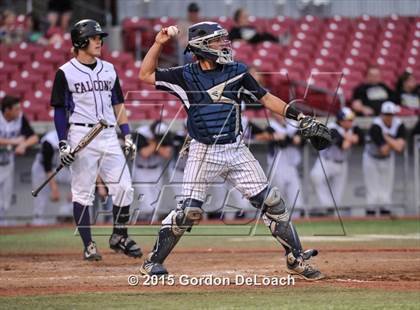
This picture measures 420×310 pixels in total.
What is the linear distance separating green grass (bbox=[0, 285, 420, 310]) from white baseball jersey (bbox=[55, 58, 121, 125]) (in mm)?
3073

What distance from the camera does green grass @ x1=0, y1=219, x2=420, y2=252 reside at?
12383 millimetres

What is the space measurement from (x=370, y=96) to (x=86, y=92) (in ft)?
30.4

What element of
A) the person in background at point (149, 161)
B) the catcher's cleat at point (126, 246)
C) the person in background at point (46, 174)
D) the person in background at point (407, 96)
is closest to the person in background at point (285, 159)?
the person in background at point (149, 161)

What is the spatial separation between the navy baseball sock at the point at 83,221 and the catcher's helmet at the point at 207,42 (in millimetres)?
2757

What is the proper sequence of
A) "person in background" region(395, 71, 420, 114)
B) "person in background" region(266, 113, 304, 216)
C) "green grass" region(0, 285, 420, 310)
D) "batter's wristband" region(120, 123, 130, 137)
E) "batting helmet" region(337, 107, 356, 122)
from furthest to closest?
"person in background" region(395, 71, 420, 114) < "person in background" region(266, 113, 304, 216) < "batting helmet" region(337, 107, 356, 122) < "batter's wristband" region(120, 123, 130, 137) < "green grass" region(0, 285, 420, 310)

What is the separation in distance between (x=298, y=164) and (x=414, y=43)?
17.7 feet

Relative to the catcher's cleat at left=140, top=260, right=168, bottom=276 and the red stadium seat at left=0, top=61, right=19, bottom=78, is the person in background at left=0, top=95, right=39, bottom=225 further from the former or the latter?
the catcher's cleat at left=140, top=260, right=168, bottom=276

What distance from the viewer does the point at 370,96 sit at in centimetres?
1836

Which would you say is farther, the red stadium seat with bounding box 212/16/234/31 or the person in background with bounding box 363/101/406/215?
the red stadium seat with bounding box 212/16/234/31

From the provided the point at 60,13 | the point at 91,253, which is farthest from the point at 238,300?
the point at 60,13

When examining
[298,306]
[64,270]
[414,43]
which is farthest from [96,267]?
[414,43]

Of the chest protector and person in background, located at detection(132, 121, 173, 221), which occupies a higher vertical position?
the chest protector

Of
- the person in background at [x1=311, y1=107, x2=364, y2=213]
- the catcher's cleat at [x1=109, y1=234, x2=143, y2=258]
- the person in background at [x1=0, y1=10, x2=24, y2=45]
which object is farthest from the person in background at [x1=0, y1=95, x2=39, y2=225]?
the catcher's cleat at [x1=109, y1=234, x2=143, y2=258]

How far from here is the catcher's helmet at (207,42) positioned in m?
8.09
